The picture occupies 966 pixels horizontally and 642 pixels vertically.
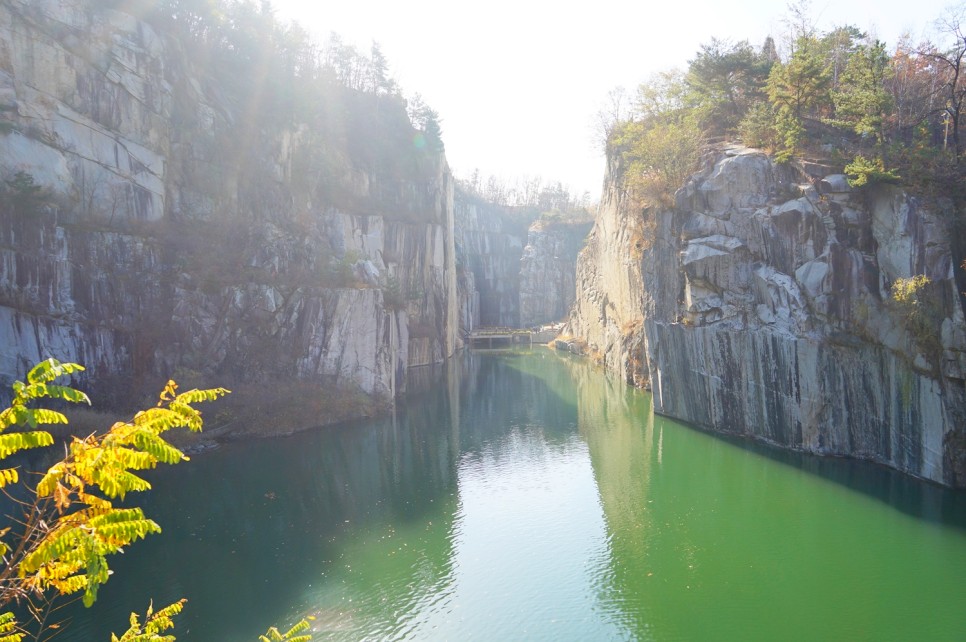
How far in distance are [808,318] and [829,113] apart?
29.9ft

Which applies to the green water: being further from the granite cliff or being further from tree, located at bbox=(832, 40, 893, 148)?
the granite cliff

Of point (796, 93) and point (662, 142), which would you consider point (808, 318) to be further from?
point (662, 142)

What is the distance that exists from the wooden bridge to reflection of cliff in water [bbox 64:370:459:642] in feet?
141

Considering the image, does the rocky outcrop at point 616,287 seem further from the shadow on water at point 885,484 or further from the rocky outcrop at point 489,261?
the rocky outcrop at point 489,261

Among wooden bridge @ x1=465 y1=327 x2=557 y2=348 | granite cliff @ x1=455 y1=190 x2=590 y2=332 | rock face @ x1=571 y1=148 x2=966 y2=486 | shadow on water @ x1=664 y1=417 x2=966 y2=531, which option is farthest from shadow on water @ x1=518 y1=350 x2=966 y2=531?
granite cliff @ x1=455 y1=190 x2=590 y2=332

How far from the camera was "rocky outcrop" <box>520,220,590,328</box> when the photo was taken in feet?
265

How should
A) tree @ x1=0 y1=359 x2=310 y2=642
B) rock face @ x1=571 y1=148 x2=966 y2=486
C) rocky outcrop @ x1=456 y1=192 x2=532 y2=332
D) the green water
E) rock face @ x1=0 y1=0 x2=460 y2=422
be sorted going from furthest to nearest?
rocky outcrop @ x1=456 y1=192 x2=532 y2=332 → rock face @ x1=0 y1=0 x2=460 y2=422 → rock face @ x1=571 y1=148 x2=966 y2=486 → the green water → tree @ x1=0 y1=359 x2=310 y2=642

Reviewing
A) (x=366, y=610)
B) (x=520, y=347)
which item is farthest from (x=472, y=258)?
(x=366, y=610)

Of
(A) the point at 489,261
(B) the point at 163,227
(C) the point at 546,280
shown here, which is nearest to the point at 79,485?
(B) the point at 163,227

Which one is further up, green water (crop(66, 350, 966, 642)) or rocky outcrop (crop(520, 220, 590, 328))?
rocky outcrop (crop(520, 220, 590, 328))

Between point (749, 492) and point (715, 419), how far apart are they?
6687mm

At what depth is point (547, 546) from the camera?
1683cm

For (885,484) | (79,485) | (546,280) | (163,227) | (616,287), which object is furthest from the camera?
(546,280)

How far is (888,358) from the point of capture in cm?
2008
